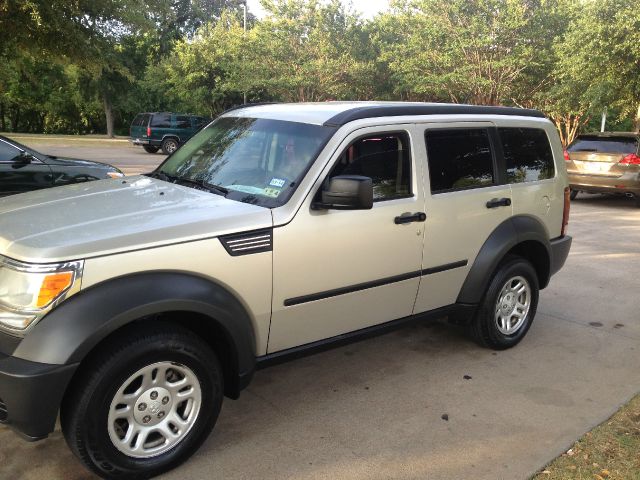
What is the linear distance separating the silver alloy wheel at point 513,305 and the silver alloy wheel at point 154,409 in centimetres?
260

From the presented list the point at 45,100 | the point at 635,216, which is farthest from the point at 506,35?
the point at 45,100

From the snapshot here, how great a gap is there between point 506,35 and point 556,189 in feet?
67.1

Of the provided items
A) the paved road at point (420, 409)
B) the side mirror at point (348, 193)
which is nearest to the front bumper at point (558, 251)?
the paved road at point (420, 409)

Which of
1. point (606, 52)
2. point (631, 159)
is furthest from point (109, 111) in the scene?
point (631, 159)

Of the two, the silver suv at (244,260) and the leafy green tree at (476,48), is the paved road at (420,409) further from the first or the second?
the leafy green tree at (476,48)

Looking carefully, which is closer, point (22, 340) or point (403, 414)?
point (22, 340)

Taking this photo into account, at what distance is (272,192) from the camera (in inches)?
131

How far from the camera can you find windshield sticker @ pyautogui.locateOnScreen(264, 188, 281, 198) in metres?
3.30

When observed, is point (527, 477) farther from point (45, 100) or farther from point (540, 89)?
point (45, 100)

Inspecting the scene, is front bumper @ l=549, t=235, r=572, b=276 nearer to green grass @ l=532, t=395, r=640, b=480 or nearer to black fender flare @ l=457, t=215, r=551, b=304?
black fender flare @ l=457, t=215, r=551, b=304

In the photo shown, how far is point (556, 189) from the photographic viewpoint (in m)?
4.90

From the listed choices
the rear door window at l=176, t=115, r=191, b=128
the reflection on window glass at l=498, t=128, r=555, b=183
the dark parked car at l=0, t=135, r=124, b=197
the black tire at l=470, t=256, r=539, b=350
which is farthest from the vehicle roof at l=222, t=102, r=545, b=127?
the rear door window at l=176, t=115, r=191, b=128

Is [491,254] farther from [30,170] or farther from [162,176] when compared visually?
[30,170]

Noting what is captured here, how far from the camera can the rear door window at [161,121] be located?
25.4m
